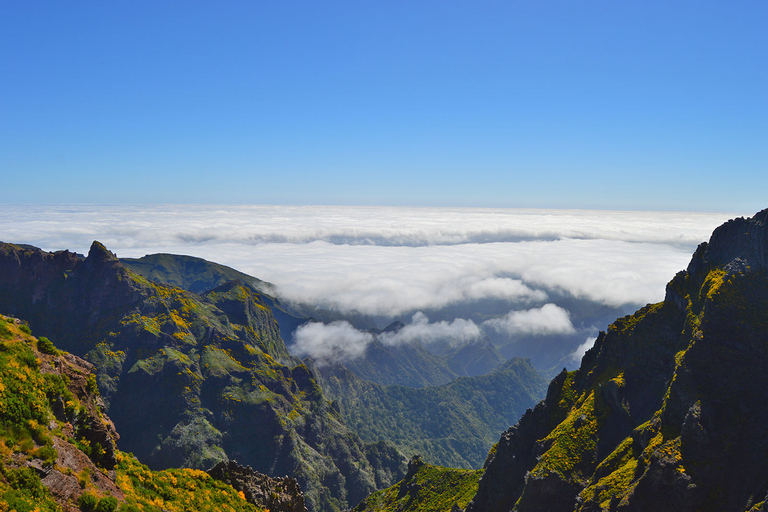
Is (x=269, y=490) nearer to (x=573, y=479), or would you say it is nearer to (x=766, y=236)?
(x=573, y=479)

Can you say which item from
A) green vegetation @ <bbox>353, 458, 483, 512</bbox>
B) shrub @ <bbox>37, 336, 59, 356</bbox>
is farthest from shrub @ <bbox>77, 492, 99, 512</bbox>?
green vegetation @ <bbox>353, 458, 483, 512</bbox>

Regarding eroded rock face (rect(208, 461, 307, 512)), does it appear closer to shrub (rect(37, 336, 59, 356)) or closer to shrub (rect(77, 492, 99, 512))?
shrub (rect(37, 336, 59, 356))

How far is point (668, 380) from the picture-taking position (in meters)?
93.6

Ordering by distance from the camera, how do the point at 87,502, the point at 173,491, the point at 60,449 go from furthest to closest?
the point at 173,491, the point at 60,449, the point at 87,502

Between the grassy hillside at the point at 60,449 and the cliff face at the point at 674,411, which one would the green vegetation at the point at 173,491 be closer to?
the grassy hillside at the point at 60,449

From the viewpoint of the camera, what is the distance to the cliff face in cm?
7150

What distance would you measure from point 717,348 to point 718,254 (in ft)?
89.7

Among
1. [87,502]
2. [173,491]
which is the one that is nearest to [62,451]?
[87,502]

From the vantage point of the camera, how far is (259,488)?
62.9 meters

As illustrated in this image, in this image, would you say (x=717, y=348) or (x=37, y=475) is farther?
(x=717, y=348)

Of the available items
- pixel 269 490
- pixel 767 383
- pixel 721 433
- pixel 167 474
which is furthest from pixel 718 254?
pixel 167 474

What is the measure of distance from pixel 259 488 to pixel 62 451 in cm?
3555

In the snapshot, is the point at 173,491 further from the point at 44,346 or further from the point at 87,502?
the point at 44,346

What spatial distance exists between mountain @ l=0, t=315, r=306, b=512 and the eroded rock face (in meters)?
6.66
